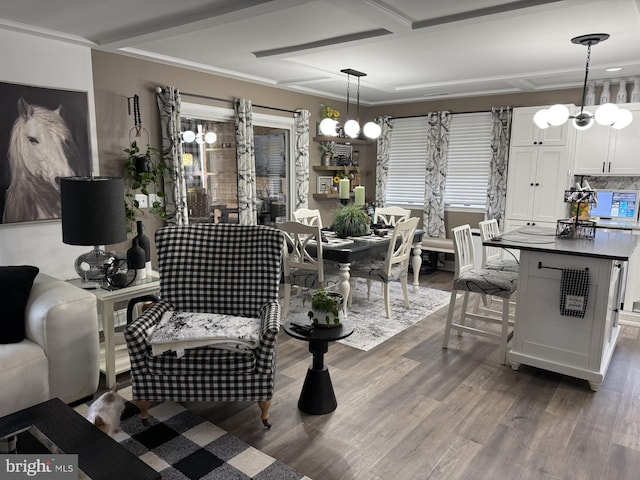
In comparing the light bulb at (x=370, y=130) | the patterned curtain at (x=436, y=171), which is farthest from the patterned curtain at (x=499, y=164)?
the light bulb at (x=370, y=130)

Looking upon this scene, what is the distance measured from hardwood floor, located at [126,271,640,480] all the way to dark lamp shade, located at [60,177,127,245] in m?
1.22

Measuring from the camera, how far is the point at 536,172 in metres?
5.36

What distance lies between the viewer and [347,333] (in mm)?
2639

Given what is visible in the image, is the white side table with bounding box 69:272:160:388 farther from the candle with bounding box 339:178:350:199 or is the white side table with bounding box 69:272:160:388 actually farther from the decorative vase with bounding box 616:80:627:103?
the decorative vase with bounding box 616:80:627:103

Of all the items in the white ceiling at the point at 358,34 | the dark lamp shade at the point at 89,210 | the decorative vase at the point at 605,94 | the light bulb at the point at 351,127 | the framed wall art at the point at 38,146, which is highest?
the white ceiling at the point at 358,34

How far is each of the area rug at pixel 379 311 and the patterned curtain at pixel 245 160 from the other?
1.13 metres

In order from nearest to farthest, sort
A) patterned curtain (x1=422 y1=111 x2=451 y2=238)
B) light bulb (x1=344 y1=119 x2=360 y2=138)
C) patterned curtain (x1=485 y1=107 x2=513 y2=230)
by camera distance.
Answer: light bulb (x1=344 y1=119 x2=360 y2=138)
patterned curtain (x1=485 y1=107 x2=513 y2=230)
patterned curtain (x1=422 y1=111 x2=451 y2=238)

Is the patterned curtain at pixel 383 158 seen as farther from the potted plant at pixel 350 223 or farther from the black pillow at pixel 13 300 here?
the black pillow at pixel 13 300

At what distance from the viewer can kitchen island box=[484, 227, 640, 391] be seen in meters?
2.93

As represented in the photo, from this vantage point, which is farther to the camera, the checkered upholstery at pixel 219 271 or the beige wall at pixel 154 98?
the beige wall at pixel 154 98

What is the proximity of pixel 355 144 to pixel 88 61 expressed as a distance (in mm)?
4080

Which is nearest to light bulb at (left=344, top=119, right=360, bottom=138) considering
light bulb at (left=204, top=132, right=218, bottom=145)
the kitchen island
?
light bulb at (left=204, top=132, right=218, bottom=145)

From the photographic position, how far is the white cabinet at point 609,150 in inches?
185

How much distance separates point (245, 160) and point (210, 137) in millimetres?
444
